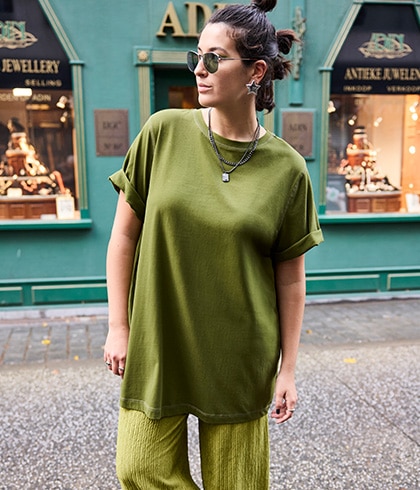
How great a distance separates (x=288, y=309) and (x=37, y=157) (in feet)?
16.1

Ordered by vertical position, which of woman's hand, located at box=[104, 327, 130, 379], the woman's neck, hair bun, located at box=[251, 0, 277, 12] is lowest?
woman's hand, located at box=[104, 327, 130, 379]

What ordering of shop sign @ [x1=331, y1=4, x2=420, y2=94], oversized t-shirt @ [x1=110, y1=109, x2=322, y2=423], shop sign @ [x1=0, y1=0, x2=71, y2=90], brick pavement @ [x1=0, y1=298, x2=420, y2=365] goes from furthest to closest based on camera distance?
shop sign @ [x1=331, y1=4, x2=420, y2=94]
shop sign @ [x1=0, y1=0, x2=71, y2=90]
brick pavement @ [x1=0, y1=298, x2=420, y2=365]
oversized t-shirt @ [x1=110, y1=109, x2=322, y2=423]

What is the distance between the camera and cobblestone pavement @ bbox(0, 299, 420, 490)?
2.92m

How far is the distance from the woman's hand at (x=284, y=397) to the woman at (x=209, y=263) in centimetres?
7

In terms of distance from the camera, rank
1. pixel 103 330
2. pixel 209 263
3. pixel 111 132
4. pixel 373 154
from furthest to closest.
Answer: pixel 373 154
pixel 111 132
pixel 103 330
pixel 209 263

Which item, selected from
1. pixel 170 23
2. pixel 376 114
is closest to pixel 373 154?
pixel 376 114

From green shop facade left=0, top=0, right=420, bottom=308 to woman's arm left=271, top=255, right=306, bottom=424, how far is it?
14.6 feet

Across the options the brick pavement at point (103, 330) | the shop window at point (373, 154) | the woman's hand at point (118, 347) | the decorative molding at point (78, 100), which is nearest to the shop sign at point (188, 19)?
the decorative molding at point (78, 100)

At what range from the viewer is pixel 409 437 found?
3320 mm

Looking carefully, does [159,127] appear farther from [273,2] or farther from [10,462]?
[10,462]

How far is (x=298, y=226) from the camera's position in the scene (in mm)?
1720

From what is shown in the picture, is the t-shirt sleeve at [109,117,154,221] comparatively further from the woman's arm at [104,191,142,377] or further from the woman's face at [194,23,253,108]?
the woman's face at [194,23,253,108]

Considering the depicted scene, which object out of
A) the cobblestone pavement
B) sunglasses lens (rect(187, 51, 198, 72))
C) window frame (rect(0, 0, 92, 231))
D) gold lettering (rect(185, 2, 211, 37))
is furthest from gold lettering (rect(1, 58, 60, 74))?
sunglasses lens (rect(187, 51, 198, 72))

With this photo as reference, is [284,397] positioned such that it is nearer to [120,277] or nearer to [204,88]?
[120,277]
